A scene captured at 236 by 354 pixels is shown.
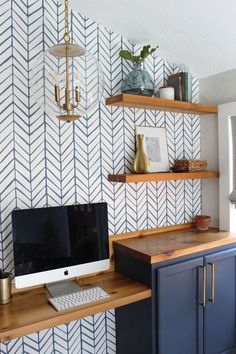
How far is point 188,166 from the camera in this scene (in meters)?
2.40

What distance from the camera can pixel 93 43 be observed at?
2115 mm

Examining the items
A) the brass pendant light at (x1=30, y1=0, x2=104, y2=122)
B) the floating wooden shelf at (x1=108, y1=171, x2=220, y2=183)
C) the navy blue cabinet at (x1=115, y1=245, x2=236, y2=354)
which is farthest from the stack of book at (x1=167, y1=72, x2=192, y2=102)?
the navy blue cabinet at (x1=115, y1=245, x2=236, y2=354)

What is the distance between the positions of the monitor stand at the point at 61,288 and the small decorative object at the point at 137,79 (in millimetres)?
1296

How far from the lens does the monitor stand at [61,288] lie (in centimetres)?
Answer: 178

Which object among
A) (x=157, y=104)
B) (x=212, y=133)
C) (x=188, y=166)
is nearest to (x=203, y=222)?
(x=188, y=166)

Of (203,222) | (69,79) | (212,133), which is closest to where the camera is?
(69,79)

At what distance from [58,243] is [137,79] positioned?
1188 mm

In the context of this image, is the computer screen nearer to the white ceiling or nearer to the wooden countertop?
the wooden countertop

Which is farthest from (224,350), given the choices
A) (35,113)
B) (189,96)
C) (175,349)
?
(35,113)

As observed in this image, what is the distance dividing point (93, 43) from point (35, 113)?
0.65 m

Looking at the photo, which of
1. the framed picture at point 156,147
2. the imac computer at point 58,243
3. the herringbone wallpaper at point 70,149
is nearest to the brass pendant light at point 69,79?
the herringbone wallpaper at point 70,149

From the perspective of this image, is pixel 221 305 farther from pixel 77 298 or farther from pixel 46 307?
pixel 46 307

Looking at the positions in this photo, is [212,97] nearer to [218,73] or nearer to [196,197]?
[218,73]

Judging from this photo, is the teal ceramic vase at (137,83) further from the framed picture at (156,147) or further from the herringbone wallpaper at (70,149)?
the framed picture at (156,147)
